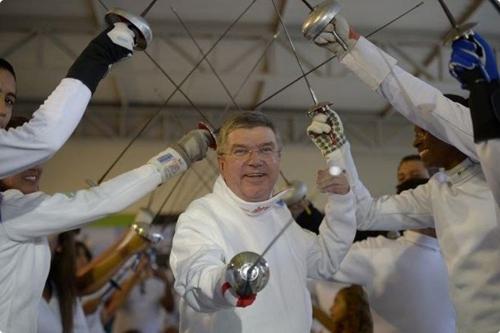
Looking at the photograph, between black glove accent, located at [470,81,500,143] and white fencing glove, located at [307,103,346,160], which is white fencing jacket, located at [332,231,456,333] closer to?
white fencing glove, located at [307,103,346,160]

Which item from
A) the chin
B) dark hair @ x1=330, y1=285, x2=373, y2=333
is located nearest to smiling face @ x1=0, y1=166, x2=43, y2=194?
the chin

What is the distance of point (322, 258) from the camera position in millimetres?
1347

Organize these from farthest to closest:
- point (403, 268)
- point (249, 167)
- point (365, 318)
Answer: point (365, 318) → point (403, 268) → point (249, 167)

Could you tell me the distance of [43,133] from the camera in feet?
3.51

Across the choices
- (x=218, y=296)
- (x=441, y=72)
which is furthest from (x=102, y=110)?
(x=218, y=296)

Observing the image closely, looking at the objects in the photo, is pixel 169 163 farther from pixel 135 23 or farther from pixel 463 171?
pixel 463 171

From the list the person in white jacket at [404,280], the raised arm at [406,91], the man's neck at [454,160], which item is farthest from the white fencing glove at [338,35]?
the person in white jacket at [404,280]

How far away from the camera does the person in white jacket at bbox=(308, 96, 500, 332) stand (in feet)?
4.13

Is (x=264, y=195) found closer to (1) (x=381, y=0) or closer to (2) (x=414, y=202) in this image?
(2) (x=414, y=202)

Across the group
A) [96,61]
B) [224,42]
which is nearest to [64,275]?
[96,61]

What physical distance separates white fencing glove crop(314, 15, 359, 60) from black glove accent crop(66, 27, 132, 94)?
415mm

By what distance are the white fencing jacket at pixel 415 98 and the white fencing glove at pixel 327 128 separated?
13 centimetres

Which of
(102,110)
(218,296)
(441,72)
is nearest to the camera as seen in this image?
(218,296)

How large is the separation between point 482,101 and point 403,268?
0.89 meters
